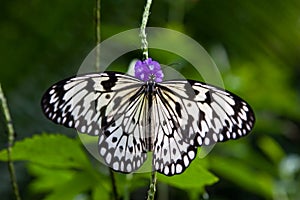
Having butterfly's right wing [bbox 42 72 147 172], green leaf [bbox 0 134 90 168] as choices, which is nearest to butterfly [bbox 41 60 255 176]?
butterfly's right wing [bbox 42 72 147 172]

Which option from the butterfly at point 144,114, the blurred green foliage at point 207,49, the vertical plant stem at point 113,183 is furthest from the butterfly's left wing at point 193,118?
the blurred green foliage at point 207,49

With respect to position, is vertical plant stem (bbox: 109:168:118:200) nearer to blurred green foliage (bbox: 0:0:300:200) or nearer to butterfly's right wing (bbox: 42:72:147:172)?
butterfly's right wing (bbox: 42:72:147:172)

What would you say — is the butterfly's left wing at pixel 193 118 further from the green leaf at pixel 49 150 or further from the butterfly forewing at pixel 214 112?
the green leaf at pixel 49 150

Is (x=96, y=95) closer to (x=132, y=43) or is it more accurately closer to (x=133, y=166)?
(x=133, y=166)

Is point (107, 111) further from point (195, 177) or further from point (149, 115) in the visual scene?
point (195, 177)

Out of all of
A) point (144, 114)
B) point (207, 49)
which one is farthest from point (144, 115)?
point (207, 49)
